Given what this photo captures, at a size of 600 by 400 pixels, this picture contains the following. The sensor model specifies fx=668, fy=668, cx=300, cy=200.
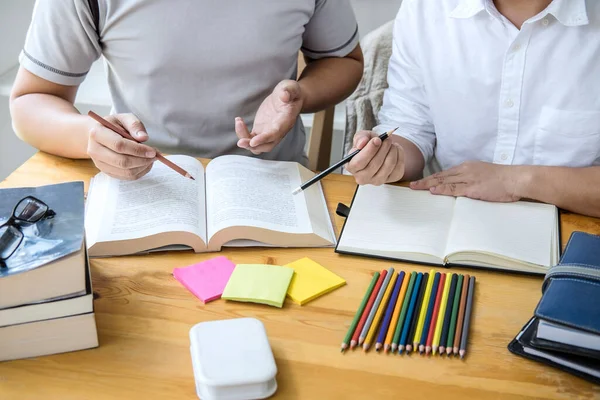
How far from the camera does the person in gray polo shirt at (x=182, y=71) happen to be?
1320mm

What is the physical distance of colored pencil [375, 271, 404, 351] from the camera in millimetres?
890

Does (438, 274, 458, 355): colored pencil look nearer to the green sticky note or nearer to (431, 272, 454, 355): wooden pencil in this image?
(431, 272, 454, 355): wooden pencil

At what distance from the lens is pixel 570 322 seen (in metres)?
0.80

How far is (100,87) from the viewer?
2641 mm

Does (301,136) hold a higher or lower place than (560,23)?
lower

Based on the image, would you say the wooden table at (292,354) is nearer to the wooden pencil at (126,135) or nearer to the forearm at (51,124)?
the wooden pencil at (126,135)

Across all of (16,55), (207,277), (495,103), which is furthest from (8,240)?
(16,55)

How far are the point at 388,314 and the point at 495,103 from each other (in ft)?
2.26

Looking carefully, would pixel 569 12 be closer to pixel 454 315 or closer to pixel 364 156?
pixel 364 156

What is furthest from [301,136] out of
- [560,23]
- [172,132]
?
[560,23]

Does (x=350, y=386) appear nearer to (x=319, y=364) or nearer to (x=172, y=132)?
(x=319, y=364)

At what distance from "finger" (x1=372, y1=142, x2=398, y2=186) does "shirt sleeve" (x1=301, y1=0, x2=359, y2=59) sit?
0.45m

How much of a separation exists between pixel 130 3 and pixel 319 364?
33.7 inches

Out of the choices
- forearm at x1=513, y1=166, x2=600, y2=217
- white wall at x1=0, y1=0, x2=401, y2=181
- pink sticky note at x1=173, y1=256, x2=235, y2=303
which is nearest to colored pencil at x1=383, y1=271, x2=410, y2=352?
pink sticky note at x1=173, y1=256, x2=235, y2=303
